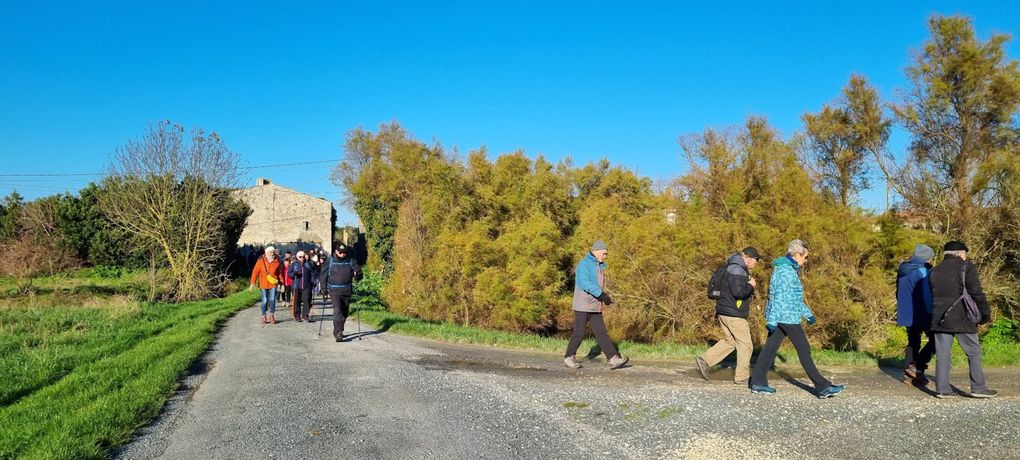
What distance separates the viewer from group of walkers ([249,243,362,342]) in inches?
498

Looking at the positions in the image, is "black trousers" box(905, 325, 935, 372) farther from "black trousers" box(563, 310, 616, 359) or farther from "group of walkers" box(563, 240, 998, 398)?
"black trousers" box(563, 310, 616, 359)

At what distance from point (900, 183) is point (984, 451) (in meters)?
15.9

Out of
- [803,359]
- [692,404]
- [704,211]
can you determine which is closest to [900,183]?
[704,211]

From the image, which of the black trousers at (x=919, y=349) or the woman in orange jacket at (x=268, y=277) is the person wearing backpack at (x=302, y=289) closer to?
the woman in orange jacket at (x=268, y=277)

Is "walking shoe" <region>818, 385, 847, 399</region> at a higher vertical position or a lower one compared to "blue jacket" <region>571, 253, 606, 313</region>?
lower

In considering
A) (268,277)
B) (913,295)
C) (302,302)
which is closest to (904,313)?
(913,295)

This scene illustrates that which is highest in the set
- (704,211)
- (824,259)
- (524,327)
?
(704,211)

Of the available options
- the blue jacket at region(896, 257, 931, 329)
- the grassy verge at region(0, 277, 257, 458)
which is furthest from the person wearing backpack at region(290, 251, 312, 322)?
the blue jacket at region(896, 257, 931, 329)

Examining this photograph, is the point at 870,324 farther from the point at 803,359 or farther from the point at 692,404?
the point at 692,404

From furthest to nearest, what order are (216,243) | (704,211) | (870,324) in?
1. (216,243)
2. (704,211)
3. (870,324)

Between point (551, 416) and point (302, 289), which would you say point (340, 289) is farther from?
point (551, 416)

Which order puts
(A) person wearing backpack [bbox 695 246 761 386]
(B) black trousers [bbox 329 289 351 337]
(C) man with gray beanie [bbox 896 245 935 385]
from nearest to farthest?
(A) person wearing backpack [bbox 695 246 761 386] < (C) man with gray beanie [bbox 896 245 935 385] < (B) black trousers [bbox 329 289 351 337]

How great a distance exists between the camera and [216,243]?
1225 inches

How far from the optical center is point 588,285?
9156 mm
